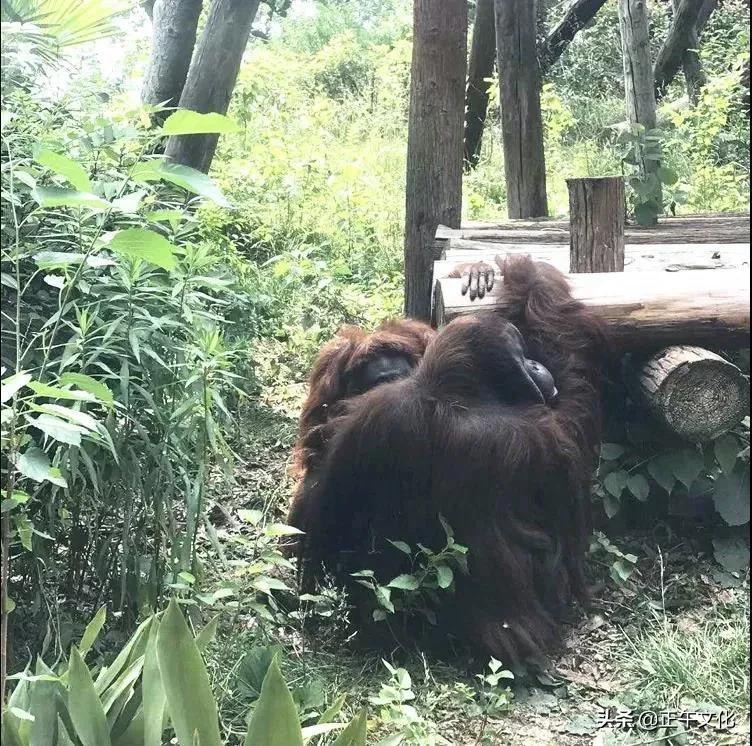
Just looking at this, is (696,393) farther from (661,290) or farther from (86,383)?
(86,383)

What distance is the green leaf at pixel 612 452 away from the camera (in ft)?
9.23

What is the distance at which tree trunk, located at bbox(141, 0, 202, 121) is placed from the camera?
3.89 m

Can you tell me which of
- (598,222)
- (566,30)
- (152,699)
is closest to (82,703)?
(152,699)

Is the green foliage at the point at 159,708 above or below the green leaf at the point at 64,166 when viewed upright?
below

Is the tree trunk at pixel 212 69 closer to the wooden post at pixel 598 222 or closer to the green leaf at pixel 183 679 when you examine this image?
the wooden post at pixel 598 222

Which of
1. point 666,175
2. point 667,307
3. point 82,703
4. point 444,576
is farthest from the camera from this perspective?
point 666,175

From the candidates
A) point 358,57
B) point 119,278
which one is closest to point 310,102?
point 358,57

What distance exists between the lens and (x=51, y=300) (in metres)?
2.19

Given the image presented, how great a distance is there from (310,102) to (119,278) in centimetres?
490

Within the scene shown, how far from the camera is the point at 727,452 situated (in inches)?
103

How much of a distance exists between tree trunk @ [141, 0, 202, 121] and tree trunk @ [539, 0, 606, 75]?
116 inches

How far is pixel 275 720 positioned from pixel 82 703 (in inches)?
13.9

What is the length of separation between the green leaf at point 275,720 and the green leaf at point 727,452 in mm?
1501

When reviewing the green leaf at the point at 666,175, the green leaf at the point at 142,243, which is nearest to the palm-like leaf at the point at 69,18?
the green leaf at the point at 142,243
